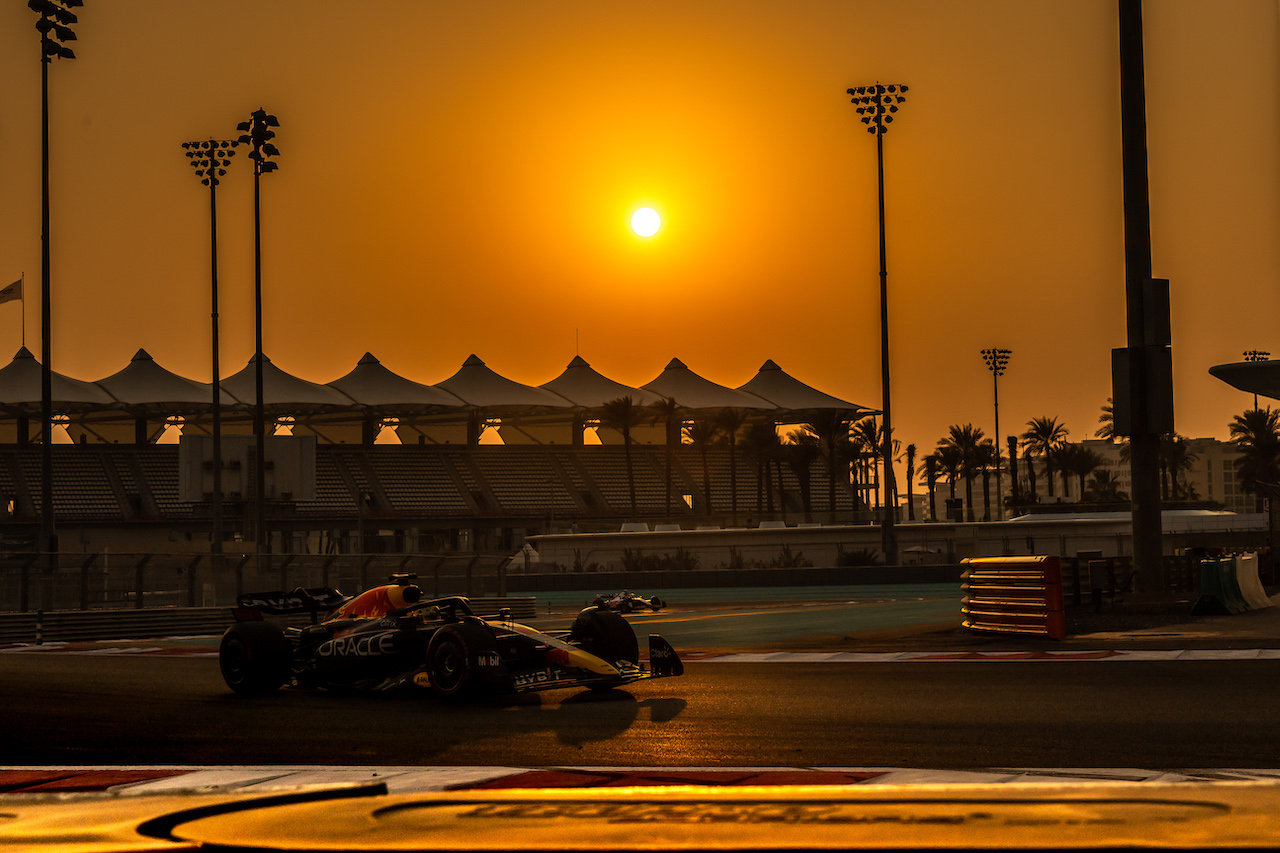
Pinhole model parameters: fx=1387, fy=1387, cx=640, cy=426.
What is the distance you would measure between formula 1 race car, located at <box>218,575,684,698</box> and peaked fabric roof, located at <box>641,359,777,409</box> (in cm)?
7422

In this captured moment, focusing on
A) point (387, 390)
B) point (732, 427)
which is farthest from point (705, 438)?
point (387, 390)

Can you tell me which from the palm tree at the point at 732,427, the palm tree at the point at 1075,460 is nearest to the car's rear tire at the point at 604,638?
the palm tree at the point at 732,427

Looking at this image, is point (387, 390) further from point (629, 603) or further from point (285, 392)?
point (629, 603)

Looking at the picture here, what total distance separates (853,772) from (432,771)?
2.31m

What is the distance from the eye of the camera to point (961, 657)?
52.7 feet

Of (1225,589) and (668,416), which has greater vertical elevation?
(668,416)

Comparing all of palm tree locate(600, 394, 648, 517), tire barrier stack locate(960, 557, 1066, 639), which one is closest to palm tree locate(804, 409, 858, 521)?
palm tree locate(600, 394, 648, 517)

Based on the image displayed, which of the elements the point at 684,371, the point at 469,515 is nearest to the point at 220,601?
the point at 469,515

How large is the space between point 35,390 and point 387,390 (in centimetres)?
1897

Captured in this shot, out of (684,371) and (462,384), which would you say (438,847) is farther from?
(684,371)

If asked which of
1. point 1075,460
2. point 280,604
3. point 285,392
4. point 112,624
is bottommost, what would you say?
point 112,624

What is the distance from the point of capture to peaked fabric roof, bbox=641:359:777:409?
87750 mm

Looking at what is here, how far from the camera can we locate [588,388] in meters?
89.1

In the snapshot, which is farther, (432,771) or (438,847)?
(432,771)
